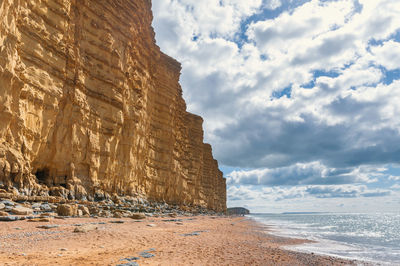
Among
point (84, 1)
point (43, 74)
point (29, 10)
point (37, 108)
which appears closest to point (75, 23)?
point (84, 1)

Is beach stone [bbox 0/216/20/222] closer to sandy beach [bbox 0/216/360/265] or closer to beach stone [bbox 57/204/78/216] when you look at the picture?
sandy beach [bbox 0/216/360/265]

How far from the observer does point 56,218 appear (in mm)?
10156

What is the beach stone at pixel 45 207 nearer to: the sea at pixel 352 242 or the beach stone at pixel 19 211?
the beach stone at pixel 19 211

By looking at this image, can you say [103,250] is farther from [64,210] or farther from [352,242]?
[352,242]

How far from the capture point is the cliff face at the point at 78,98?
12883mm

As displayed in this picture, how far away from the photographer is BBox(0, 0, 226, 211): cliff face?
12.9 meters

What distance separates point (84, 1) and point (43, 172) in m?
12.7

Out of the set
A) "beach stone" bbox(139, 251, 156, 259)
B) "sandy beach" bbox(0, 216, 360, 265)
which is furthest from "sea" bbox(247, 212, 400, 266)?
"beach stone" bbox(139, 251, 156, 259)

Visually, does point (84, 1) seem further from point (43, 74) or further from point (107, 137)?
point (107, 137)

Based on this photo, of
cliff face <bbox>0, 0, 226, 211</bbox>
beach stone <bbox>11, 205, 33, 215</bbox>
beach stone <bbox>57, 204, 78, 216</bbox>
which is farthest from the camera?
cliff face <bbox>0, 0, 226, 211</bbox>

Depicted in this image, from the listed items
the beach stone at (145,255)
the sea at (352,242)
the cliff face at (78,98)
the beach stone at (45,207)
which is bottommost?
the sea at (352,242)

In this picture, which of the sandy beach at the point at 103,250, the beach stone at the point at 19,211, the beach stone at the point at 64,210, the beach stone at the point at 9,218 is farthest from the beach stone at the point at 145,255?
the beach stone at the point at 64,210

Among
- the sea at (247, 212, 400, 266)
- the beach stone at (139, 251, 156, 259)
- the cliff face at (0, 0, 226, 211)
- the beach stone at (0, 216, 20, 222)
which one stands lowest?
the sea at (247, 212, 400, 266)

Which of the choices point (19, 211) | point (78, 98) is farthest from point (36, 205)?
point (78, 98)
